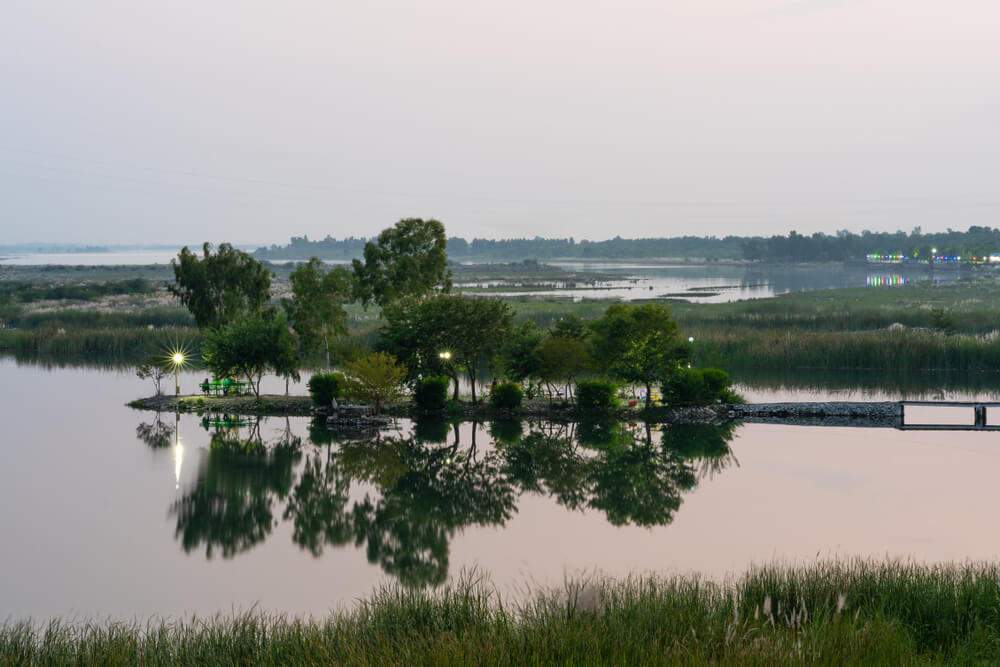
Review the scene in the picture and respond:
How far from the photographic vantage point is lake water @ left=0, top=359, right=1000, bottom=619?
22188 millimetres

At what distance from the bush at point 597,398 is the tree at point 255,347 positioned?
50.6 feet

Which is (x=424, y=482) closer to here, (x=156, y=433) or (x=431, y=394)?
(x=431, y=394)

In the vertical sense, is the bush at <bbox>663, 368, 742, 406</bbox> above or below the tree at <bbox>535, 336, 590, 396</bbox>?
below

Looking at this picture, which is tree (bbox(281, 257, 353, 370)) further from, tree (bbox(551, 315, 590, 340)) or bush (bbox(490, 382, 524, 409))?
tree (bbox(551, 315, 590, 340))

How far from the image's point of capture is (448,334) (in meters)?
48.2

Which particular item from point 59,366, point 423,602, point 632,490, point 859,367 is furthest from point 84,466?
point 859,367

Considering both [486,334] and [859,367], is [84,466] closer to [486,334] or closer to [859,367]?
[486,334]

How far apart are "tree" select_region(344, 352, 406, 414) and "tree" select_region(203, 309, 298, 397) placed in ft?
15.7

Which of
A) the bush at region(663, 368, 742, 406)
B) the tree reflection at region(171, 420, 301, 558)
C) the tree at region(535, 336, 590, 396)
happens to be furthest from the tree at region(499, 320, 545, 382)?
the tree reflection at region(171, 420, 301, 558)

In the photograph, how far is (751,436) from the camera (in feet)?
132

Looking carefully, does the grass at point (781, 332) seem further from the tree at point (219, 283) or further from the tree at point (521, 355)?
the tree at point (521, 355)

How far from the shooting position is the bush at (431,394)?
47.4 metres

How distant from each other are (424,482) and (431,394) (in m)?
15.2

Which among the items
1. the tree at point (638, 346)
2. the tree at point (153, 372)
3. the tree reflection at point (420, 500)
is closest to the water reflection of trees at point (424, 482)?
the tree reflection at point (420, 500)
